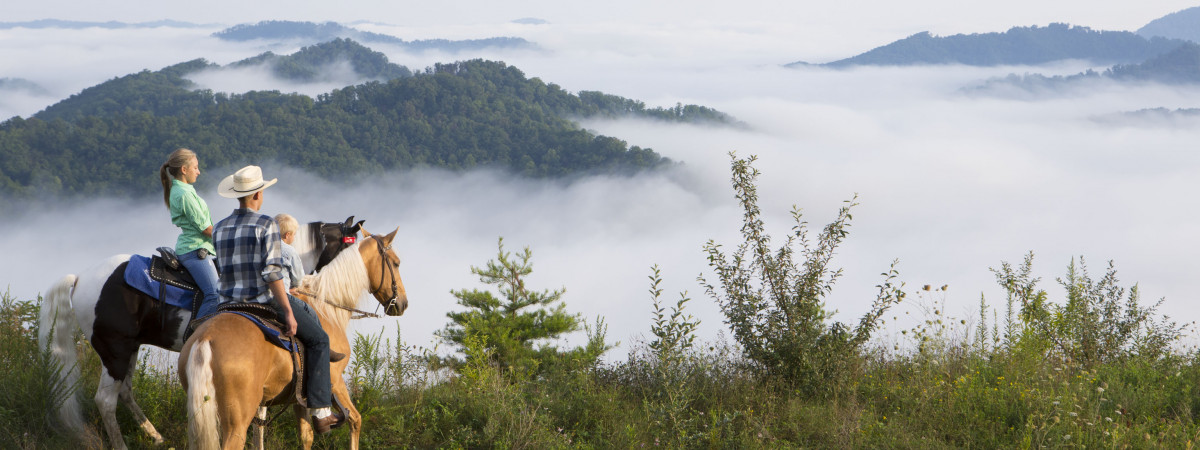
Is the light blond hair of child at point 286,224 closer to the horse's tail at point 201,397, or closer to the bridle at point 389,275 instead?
the bridle at point 389,275

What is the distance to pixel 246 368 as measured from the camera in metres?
3.94

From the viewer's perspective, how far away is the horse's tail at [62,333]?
5.06 m

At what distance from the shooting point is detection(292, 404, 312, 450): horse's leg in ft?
15.8

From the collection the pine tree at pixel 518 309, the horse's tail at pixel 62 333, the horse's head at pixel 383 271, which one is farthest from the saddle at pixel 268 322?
the pine tree at pixel 518 309

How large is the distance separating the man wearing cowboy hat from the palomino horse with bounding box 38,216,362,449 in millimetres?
1310

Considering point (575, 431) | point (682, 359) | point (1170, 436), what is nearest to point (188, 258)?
point (575, 431)

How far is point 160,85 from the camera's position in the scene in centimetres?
13950

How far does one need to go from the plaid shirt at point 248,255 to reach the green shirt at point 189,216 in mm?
745

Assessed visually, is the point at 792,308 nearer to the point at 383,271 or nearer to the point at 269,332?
the point at 383,271

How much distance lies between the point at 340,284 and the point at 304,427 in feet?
2.99

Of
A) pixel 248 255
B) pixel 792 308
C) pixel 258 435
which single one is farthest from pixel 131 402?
pixel 792 308

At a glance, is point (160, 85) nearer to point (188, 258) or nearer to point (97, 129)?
point (97, 129)

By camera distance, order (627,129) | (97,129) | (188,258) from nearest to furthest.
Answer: (188,258), (97,129), (627,129)

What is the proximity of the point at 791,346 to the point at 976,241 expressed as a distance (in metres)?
203
